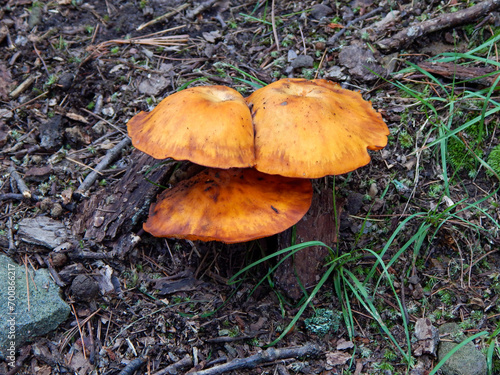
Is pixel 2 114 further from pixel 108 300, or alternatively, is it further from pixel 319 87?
pixel 319 87

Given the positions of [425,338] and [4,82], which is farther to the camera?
[4,82]

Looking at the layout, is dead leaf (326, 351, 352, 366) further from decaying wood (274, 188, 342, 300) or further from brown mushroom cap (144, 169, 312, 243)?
brown mushroom cap (144, 169, 312, 243)

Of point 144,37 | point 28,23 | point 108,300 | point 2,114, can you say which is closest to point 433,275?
point 108,300

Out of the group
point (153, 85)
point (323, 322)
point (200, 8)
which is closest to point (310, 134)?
point (323, 322)

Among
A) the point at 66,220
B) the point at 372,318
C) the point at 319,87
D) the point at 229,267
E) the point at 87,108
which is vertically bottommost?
the point at 372,318

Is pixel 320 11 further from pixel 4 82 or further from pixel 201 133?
pixel 4 82
